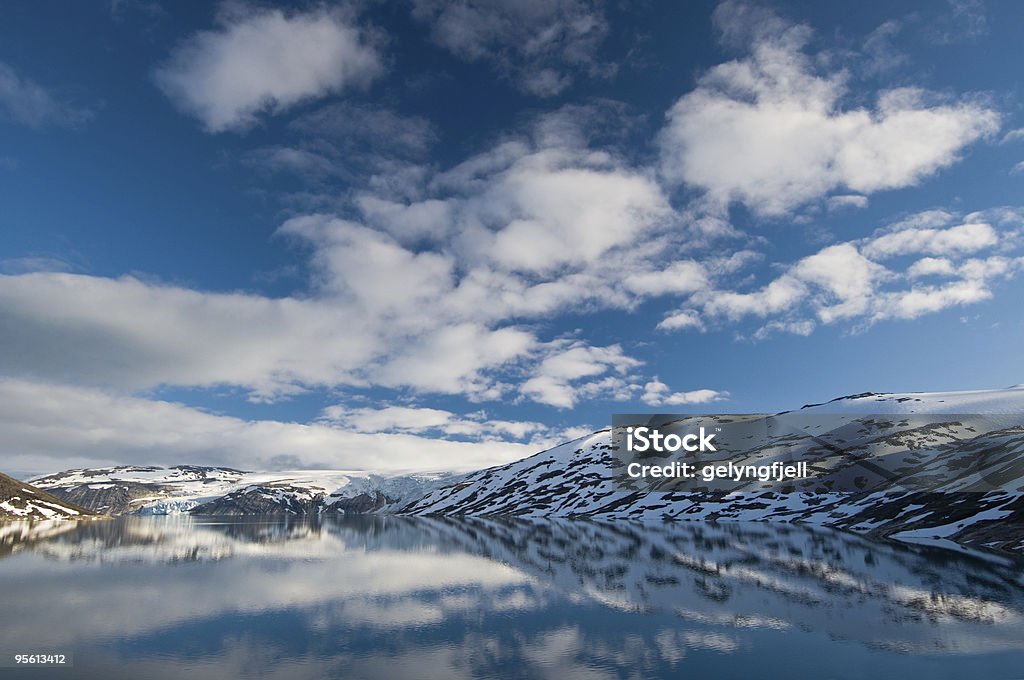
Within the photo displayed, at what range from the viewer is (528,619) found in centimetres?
4019

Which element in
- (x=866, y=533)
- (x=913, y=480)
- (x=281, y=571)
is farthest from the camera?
(x=913, y=480)

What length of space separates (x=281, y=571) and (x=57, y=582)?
2286 cm

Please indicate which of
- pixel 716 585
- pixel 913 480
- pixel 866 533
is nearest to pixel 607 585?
pixel 716 585

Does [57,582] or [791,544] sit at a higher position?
[57,582]

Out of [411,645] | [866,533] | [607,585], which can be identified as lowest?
[866,533]

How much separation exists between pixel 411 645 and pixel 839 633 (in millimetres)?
27015

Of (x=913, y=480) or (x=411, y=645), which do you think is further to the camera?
(x=913, y=480)

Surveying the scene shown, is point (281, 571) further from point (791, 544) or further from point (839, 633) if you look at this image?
point (791, 544)

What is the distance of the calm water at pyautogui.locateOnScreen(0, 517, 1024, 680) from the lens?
28.5 metres

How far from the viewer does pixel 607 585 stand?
2234 inches

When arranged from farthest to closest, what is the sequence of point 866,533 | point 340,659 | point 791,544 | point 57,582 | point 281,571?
point 866,533
point 791,544
point 281,571
point 57,582
point 340,659

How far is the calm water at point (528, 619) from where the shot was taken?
28.5m

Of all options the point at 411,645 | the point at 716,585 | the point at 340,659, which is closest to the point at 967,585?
the point at 716,585

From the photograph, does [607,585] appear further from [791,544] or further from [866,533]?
[866,533]
